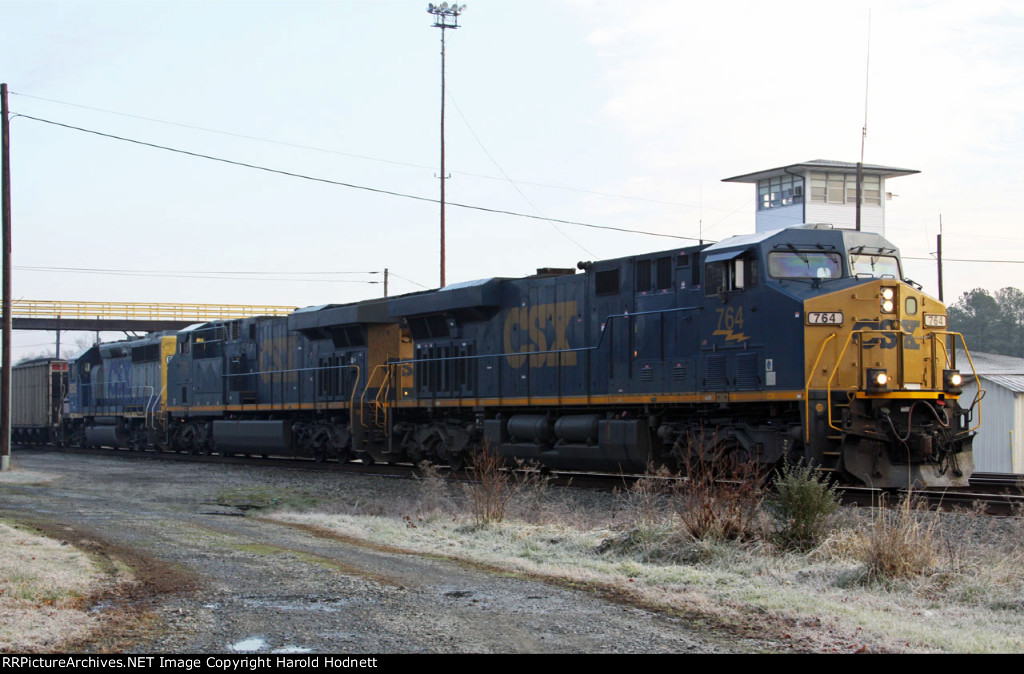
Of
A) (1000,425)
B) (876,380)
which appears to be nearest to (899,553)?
(876,380)

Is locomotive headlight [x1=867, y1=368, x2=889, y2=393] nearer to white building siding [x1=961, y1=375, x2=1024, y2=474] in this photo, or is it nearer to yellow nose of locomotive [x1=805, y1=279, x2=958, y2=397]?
yellow nose of locomotive [x1=805, y1=279, x2=958, y2=397]

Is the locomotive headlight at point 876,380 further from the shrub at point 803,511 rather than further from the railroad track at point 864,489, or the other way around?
the shrub at point 803,511

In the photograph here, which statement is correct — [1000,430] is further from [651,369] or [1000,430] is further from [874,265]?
[651,369]

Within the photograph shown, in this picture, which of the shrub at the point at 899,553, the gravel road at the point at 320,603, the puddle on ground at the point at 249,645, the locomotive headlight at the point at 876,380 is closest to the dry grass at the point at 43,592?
the gravel road at the point at 320,603

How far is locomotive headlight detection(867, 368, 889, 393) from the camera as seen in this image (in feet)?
42.3

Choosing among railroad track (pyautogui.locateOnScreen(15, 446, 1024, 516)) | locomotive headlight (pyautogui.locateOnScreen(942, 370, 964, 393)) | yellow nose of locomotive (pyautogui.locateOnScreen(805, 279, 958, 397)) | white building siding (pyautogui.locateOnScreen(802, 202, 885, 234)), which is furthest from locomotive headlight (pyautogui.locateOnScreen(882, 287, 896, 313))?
white building siding (pyautogui.locateOnScreen(802, 202, 885, 234))

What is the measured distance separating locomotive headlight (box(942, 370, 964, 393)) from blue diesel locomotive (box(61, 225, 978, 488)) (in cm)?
2

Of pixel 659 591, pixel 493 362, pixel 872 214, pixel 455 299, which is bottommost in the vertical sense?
pixel 659 591

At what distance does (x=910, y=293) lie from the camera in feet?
44.8

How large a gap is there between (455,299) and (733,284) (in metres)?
7.00

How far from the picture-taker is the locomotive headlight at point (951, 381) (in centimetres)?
1345

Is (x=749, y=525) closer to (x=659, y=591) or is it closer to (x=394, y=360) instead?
(x=659, y=591)
